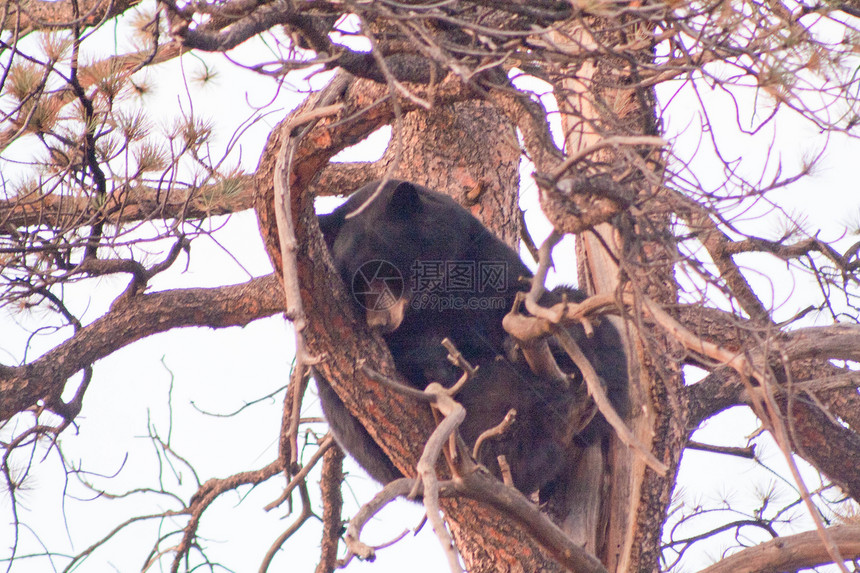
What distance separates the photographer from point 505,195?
13.4 ft

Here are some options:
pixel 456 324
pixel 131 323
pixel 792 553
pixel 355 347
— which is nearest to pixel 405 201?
pixel 456 324

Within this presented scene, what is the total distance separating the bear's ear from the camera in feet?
10.8

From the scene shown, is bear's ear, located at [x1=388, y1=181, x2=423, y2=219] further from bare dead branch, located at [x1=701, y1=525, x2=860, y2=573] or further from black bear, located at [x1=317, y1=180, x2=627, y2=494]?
bare dead branch, located at [x1=701, y1=525, x2=860, y2=573]

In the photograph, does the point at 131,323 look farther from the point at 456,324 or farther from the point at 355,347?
the point at 456,324

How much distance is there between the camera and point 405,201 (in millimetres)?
3334

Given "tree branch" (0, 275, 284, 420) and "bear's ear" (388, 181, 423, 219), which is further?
"bear's ear" (388, 181, 423, 219)

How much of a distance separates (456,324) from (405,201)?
582 mm

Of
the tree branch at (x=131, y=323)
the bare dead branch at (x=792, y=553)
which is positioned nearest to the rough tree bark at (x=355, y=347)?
the bare dead branch at (x=792, y=553)

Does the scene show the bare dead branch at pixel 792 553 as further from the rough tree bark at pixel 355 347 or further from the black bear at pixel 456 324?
the black bear at pixel 456 324

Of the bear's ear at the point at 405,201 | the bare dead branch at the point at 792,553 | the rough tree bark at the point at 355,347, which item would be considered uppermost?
the bear's ear at the point at 405,201

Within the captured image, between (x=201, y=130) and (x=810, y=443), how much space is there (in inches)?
114

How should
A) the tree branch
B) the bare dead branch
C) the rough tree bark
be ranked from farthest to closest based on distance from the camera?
the tree branch → the bare dead branch → the rough tree bark

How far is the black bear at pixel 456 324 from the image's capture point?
10.5 ft

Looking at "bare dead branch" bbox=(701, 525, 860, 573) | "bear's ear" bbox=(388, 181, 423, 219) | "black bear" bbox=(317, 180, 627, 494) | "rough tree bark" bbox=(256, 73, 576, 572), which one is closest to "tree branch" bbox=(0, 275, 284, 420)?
"black bear" bbox=(317, 180, 627, 494)
